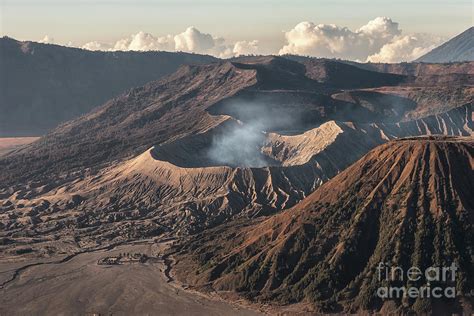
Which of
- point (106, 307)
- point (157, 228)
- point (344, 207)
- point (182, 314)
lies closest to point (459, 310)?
point (344, 207)

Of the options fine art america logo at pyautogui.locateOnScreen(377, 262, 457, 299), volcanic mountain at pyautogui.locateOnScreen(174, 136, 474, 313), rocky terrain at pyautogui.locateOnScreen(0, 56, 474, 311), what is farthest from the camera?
rocky terrain at pyautogui.locateOnScreen(0, 56, 474, 311)

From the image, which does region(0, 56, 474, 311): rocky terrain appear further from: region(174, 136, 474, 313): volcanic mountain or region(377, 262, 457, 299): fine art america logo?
region(377, 262, 457, 299): fine art america logo

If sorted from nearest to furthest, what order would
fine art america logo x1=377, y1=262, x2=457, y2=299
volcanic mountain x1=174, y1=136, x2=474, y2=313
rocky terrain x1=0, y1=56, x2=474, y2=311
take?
fine art america logo x1=377, y1=262, x2=457, y2=299 → volcanic mountain x1=174, y1=136, x2=474, y2=313 → rocky terrain x1=0, y1=56, x2=474, y2=311

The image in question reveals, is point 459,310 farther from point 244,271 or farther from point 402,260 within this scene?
point 244,271

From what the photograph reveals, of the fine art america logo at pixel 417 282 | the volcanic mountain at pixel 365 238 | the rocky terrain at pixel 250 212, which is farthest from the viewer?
the rocky terrain at pixel 250 212

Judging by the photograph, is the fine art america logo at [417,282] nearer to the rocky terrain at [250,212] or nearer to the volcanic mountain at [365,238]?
the volcanic mountain at [365,238]

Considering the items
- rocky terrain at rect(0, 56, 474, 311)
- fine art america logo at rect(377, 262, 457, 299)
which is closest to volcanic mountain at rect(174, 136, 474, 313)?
rocky terrain at rect(0, 56, 474, 311)

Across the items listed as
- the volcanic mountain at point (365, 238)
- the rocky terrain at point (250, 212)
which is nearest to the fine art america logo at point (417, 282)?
the volcanic mountain at point (365, 238)

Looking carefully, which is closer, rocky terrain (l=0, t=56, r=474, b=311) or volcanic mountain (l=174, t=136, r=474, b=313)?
volcanic mountain (l=174, t=136, r=474, b=313)

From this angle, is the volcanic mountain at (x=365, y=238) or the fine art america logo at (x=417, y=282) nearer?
the fine art america logo at (x=417, y=282)
